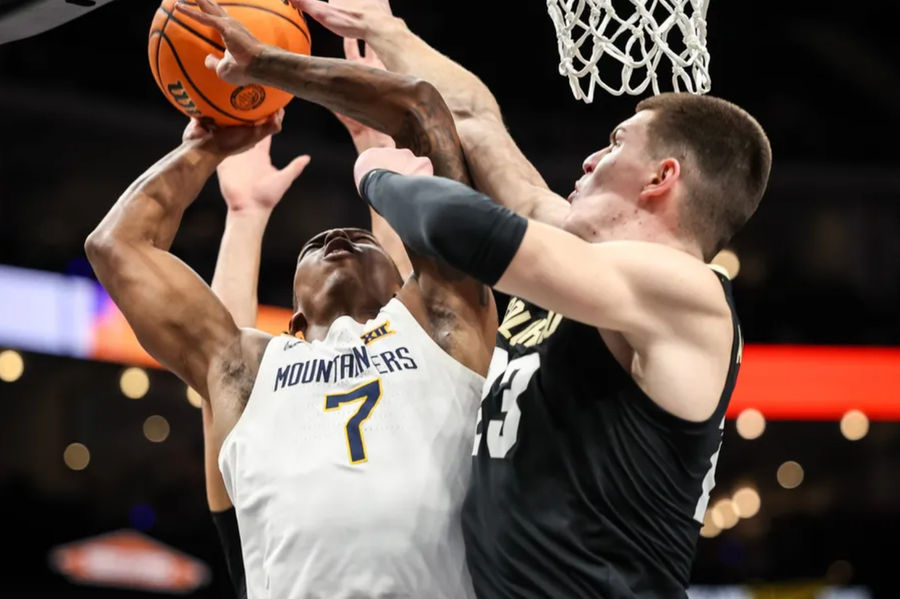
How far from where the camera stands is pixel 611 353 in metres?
2.59

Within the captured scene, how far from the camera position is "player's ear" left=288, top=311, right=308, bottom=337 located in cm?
358

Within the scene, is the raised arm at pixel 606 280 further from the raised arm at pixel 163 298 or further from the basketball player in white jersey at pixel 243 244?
the basketball player in white jersey at pixel 243 244

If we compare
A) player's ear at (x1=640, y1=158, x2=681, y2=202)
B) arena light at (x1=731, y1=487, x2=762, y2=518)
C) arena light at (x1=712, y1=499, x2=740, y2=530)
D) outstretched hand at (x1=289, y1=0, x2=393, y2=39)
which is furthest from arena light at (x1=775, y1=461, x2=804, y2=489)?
player's ear at (x1=640, y1=158, x2=681, y2=202)

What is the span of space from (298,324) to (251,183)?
0.84 meters

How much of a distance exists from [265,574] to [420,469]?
0.50m

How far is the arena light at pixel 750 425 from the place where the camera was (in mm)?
12680

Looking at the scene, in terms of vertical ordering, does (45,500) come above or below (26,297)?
below

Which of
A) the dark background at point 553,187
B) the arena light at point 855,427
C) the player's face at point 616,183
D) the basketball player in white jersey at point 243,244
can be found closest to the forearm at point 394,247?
the basketball player in white jersey at point 243,244

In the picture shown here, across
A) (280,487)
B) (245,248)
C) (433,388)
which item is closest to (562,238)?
(433,388)

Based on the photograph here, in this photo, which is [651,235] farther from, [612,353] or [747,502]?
[747,502]

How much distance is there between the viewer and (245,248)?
13.6 feet

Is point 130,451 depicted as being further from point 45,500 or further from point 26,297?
point 26,297

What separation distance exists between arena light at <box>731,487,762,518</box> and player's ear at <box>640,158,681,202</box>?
37.7 feet

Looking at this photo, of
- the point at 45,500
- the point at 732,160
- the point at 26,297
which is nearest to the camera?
the point at 732,160
